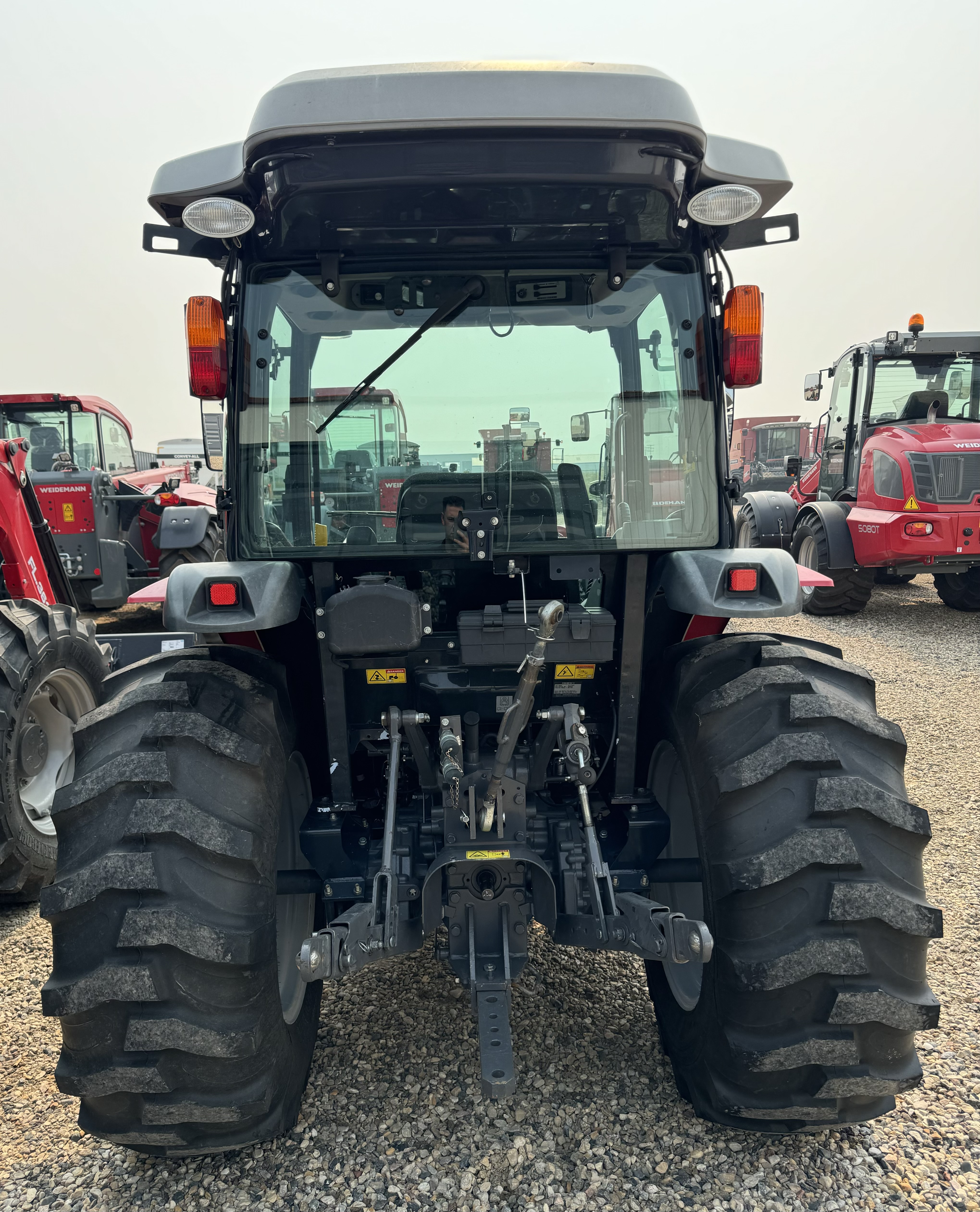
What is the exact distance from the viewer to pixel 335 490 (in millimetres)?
2467

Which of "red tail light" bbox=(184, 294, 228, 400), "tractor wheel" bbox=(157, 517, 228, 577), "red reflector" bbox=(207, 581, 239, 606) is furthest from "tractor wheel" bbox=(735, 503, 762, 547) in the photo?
"red reflector" bbox=(207, 581, 239, 606)

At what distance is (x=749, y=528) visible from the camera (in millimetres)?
11070

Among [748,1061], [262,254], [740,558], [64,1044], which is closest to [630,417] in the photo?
[740,558]

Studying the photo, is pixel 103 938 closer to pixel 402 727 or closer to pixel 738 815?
pixel 402 727

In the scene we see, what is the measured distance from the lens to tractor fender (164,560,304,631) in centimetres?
219

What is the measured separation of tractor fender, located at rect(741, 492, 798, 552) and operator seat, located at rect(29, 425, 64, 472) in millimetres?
8151

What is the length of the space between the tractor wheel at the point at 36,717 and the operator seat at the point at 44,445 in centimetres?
548

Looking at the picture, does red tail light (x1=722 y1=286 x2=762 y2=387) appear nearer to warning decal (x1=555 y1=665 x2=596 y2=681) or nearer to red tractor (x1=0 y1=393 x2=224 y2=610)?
warning decal (x1=555 y1=665 x2=596 y2=681)

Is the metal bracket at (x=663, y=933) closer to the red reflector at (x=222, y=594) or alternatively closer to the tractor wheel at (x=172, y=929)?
the tractor wheel at (x=172, y=929)

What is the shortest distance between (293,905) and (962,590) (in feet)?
31.2

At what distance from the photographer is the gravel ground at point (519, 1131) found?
2.13 metres

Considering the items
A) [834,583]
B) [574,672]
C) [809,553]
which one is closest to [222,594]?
[574,672]

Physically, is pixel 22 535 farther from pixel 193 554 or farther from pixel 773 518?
pixel 773 518

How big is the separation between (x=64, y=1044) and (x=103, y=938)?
0.89 ft
